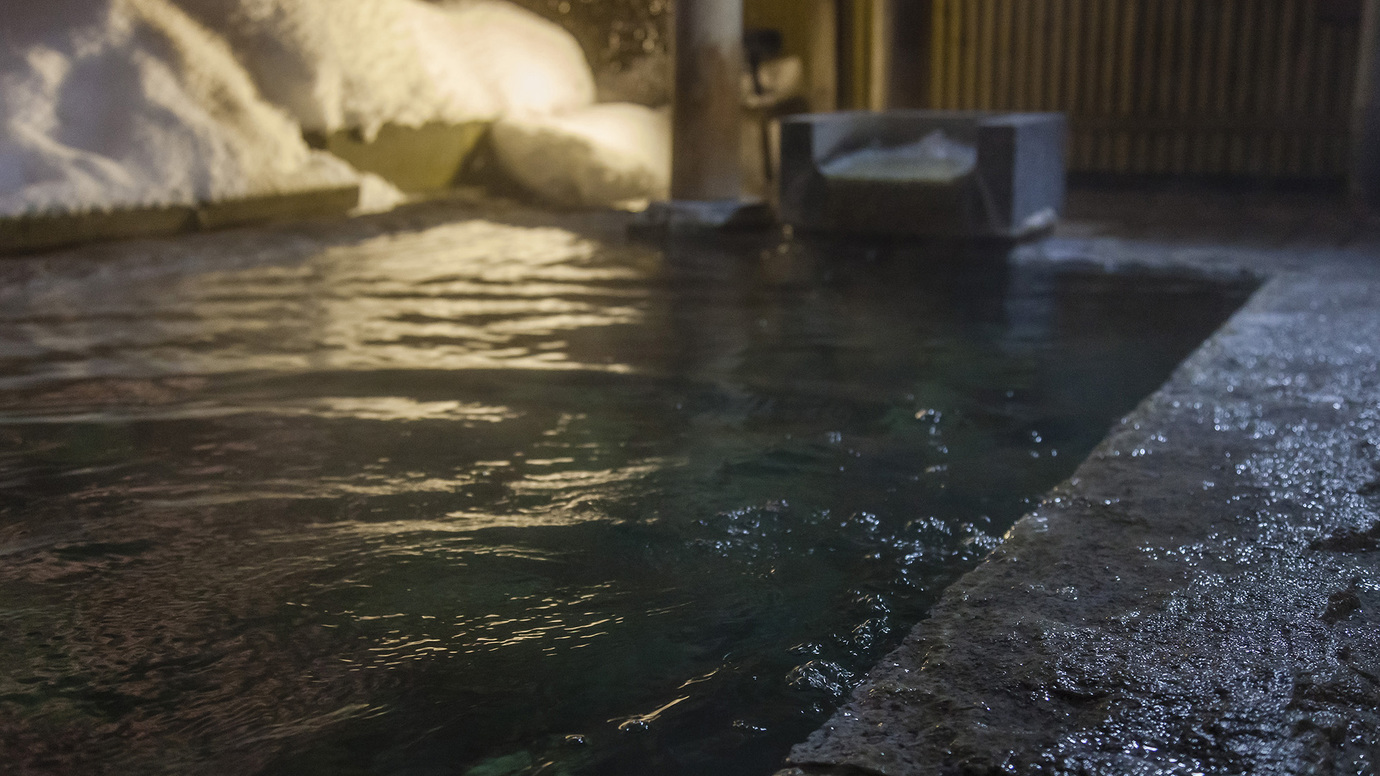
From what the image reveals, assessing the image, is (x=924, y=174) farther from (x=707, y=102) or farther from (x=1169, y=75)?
(x=1169, y=75)

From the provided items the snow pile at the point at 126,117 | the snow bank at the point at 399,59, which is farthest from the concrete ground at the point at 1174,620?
the snow bank at the point at 399,59

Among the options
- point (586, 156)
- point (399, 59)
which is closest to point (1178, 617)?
point (586, 156)

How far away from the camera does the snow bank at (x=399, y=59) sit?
7957 mm

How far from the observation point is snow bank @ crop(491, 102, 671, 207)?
356 inches

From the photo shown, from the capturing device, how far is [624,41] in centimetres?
1038

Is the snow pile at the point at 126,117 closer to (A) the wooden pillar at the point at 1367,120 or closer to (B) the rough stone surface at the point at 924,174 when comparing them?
(B) the rough stone surface at the point at 924,174

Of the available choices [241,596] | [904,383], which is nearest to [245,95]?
[904,383]

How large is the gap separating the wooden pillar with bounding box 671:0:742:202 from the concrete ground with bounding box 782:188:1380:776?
4.62m

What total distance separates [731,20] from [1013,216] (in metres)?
2.20

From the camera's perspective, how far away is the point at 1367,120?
720cm

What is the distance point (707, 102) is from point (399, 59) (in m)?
2.63

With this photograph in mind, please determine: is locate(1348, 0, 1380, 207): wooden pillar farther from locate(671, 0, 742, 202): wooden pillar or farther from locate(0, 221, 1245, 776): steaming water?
locate(671, 0, 742, 202): wooden pillar

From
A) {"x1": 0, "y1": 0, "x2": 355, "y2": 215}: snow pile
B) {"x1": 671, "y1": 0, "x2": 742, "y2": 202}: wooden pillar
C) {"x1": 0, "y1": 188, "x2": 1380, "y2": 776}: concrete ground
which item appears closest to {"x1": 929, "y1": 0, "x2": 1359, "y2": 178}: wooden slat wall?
{"x1": 671, "y1": 0, "x2": 742, "y2": 202}: wooden pillar

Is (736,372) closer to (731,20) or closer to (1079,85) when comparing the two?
(731,20)
